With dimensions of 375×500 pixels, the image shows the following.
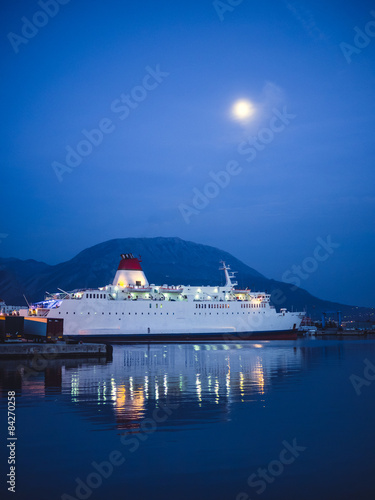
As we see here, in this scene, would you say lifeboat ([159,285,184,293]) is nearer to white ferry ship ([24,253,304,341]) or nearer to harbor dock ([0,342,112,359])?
white ferry ship ([24,253,304,341])

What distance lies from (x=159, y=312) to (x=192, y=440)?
157 feet

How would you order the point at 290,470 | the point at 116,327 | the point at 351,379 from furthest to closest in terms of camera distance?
the point at 116,327 < the point at 351,379 < the point at 290,470

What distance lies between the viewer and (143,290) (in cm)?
5872

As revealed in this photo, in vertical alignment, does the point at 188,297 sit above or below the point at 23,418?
above

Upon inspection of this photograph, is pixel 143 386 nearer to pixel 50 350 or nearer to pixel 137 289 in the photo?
pixel 50 350

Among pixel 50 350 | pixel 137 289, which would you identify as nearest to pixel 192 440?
pixel 50 350

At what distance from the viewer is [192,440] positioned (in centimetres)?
971

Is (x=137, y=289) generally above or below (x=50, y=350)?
above

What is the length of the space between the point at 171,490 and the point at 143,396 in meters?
7.93

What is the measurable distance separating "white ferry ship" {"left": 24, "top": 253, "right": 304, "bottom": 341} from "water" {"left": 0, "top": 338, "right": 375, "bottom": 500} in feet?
121

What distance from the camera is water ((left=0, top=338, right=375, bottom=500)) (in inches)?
287

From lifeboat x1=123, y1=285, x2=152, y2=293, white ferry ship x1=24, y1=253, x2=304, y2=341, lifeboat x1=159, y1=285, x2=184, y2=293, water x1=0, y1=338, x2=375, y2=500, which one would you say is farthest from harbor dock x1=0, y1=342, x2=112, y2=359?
lifeboat x1=159, y1=285, x2=184, y2=293

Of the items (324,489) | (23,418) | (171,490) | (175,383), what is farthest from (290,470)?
(175,383)

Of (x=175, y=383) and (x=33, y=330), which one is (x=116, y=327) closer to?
(x=33, y=330)
